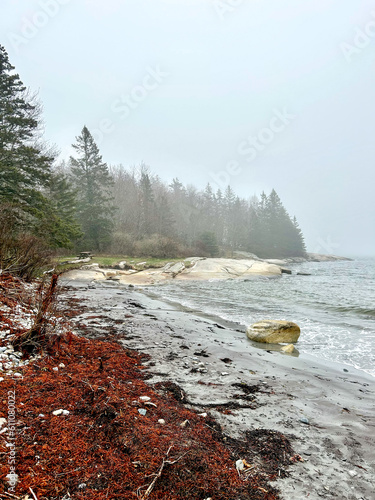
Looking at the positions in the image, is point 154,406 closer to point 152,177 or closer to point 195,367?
point 195,367

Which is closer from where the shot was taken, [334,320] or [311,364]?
[311,364]

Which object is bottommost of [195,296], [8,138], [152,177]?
[195,296]

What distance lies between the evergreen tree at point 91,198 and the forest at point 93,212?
0.11 metres

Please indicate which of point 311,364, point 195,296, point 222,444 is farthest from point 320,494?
point 195,296

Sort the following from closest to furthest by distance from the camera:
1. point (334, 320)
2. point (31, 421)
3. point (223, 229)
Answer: point (31, 421) < point (334, 320) < point (223, 229)

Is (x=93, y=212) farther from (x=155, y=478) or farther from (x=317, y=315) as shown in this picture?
(x=155, y=478)

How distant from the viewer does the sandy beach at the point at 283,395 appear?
2.26m

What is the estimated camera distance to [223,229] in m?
60.4

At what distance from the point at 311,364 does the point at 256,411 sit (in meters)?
2.78

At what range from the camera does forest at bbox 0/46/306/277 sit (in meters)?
13.9

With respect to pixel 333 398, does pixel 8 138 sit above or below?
above

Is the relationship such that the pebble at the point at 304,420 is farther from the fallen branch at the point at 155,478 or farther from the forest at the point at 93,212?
the forest at the point at 93,212

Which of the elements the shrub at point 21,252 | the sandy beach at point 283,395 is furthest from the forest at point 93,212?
the sandy beach at point 283,395

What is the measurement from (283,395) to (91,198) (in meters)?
33.0
